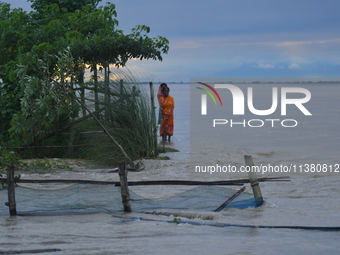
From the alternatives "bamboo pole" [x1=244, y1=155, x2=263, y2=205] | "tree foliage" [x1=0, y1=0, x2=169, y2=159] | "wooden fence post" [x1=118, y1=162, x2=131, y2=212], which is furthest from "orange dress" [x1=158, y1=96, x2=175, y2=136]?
"wooden fence post" [x1=118, y1=162, x2=131, y2=212]

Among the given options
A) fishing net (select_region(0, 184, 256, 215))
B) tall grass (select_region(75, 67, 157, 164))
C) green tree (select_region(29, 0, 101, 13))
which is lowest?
fishing net (select_region(0, 184, 256, 215))

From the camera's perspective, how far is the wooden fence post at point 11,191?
6.09 m

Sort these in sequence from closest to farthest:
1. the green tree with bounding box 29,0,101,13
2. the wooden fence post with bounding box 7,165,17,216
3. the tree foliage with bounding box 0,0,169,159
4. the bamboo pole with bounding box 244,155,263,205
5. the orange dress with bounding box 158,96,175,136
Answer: the wooden fence post with bounding box 7,165,17,216 → the bamboo pole with bounding box 244,155,263,205 → the tree foliage with bounding box 0,0,169,159 → the green tree with bounding box 29,0,101,13 → the orange dress with bounding box 158,96,175,136

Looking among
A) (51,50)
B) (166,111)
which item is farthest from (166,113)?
(51,50)

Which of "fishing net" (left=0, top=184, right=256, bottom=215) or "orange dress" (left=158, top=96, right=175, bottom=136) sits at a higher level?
"orange dress" (left=158, top=96, right=175, bottom=136)

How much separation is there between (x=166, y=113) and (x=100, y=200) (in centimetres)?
676

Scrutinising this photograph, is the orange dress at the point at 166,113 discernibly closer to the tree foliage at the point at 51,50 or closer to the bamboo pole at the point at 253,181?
the tree foliage at the point at 51,50

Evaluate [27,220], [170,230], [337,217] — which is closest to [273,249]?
[170,230]

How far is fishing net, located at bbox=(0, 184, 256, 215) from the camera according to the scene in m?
6.39

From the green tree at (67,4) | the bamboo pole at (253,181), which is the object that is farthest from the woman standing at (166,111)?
the bamboo pole at (253,181)

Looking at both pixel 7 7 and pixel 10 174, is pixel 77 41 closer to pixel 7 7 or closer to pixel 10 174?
pixel 7 7

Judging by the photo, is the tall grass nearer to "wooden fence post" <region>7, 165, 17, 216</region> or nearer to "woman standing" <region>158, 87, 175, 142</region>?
"woman standing" <region>158, 87, 175, 142</region>

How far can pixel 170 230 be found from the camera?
543 cm

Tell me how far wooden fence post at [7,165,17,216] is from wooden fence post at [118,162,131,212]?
1.23 metres
